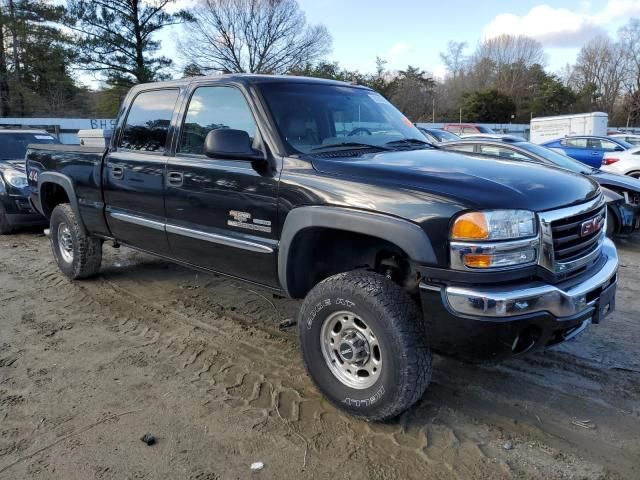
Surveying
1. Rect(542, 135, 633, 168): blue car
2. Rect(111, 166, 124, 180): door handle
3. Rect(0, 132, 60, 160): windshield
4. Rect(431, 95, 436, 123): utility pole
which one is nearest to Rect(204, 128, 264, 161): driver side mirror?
Rect(111, 166, 124, 180): door handle

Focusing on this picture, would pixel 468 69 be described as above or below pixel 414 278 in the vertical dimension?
above

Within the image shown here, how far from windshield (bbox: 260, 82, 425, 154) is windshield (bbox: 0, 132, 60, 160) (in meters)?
7.54

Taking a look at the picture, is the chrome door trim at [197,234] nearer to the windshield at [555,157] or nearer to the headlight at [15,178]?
the headlight at [15,178]

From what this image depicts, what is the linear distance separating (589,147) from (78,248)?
15.6m

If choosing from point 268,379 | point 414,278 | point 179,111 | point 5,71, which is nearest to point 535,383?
point 414,278

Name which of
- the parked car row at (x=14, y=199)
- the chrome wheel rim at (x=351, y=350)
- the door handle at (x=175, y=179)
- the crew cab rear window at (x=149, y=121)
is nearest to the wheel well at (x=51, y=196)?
the crew cab rear window at (x=149, y=121)

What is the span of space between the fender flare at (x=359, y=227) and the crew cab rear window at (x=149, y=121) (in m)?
1.59

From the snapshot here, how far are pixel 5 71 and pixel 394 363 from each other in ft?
121

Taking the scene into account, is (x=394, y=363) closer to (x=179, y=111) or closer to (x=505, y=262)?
(x=505, y=262)

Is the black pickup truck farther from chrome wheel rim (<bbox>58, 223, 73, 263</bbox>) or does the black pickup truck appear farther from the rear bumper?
chrome wheel rim (<bbox>58, 223, 73, 263</bbox>)

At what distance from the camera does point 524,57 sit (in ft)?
216

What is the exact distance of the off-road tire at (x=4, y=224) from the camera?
26.9 feet

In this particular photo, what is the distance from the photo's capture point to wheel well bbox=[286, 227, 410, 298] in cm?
308

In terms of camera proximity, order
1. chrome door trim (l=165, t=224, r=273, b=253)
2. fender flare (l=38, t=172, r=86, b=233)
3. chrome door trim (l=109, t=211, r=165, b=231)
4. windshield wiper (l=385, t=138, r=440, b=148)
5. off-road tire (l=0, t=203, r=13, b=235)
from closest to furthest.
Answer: chrome door trim (l=165, t=224, r=273, b=253)
windshield wiper (l=385, t=138, r=440, b=148)
chrome door trim (l=109, t=211, r=165, b=231)
fender flare (l=38, t=172, r=86, b=233)
off-road tire (l=0, t=203, r=13, b=235)
